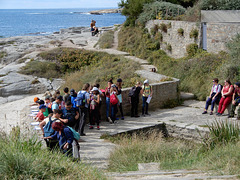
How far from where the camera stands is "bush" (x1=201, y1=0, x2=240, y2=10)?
2033cm

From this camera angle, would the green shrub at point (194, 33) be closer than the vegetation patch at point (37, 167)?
No

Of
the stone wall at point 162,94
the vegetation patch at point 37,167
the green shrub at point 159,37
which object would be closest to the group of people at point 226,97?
the stone wall at point 162,94

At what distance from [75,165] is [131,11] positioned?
72.7ft

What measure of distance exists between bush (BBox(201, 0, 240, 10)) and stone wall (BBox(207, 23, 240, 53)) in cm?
329

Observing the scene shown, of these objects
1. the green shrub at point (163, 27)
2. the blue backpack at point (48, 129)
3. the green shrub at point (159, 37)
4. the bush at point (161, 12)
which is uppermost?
the bush at point (161, 12)

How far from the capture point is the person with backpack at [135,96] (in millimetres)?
12031

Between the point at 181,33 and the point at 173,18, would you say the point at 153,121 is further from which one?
the point at 173,18

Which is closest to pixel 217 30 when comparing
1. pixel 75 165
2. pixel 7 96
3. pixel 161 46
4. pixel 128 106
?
pixel 161 46

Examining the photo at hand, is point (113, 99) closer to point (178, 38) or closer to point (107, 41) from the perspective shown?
point (178, 38)

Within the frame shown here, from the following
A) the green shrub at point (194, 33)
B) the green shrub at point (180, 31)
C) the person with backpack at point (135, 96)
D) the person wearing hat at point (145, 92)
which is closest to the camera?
the person with backpack at point (135, 96)

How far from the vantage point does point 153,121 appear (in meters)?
11.6

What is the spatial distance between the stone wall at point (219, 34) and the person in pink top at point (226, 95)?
6.42 m

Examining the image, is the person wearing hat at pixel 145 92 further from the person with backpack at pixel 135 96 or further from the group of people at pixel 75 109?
the person with backpack at pixel 135 96

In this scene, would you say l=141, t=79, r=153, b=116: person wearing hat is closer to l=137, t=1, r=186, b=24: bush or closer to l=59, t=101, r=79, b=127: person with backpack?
l=59, t=101, r=79, b=127: person with backpack
